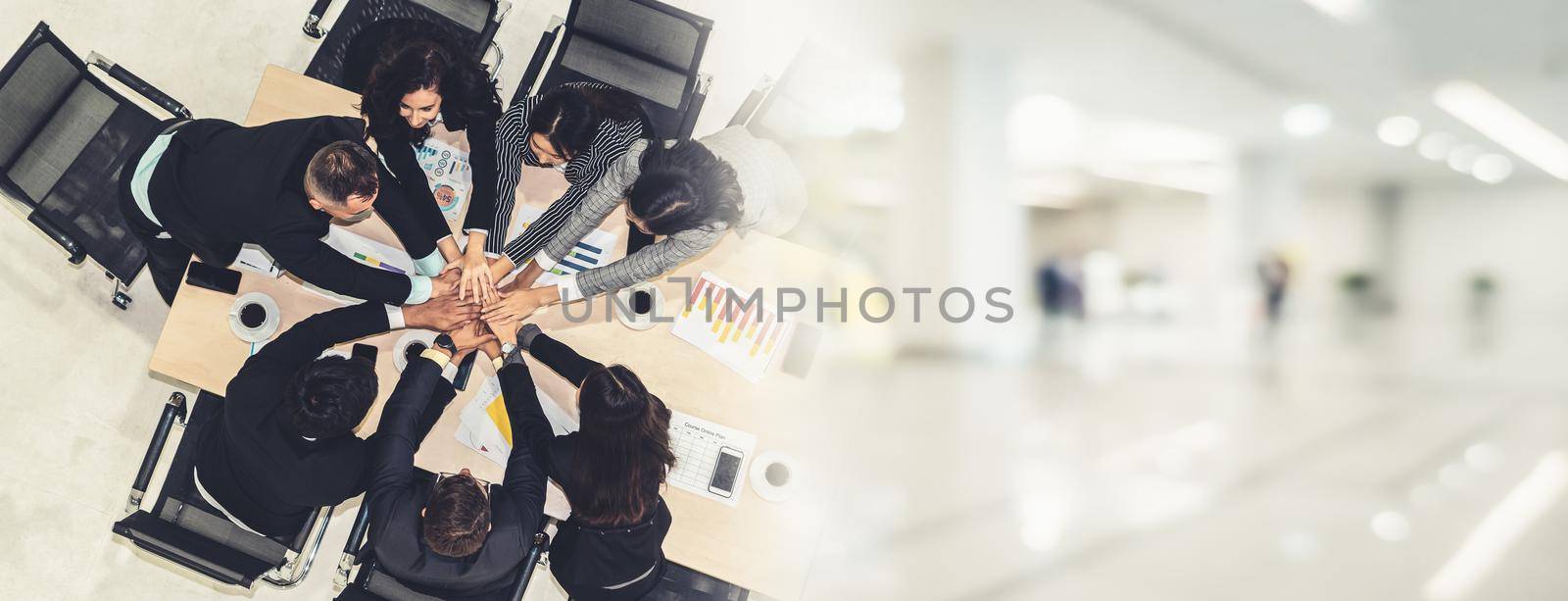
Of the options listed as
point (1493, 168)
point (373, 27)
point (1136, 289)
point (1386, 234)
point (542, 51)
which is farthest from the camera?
point (1386, 234)

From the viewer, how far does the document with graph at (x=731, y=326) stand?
1.51m

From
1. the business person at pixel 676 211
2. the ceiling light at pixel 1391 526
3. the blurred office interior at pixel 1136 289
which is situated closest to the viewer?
the business person at pixel 676 211

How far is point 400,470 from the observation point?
1408mm

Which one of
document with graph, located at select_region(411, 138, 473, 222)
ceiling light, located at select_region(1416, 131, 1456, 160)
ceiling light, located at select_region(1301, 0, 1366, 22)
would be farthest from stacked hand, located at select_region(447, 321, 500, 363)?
ceiling light, located at select_region(1416, 131, 1456, 160)

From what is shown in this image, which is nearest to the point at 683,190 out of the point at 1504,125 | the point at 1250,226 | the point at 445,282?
the point at 445,282

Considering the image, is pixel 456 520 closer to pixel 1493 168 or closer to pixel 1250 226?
A: pixel 1250 226

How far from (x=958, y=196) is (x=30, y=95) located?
3804 millimetres

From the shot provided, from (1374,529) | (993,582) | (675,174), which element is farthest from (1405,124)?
(675,174)

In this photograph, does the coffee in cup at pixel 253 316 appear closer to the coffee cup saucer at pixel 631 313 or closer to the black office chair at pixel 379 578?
the black office chair at pixel 379 578

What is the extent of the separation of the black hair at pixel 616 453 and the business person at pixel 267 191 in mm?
526

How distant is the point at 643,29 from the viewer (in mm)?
1745

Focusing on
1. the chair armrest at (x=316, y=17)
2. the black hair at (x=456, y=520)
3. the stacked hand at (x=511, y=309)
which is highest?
the chair armrest at (x=316, y=17)

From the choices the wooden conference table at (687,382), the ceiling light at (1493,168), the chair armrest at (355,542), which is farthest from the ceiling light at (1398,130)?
the chair armrest at (355,542)

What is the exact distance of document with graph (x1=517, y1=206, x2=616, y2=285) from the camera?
1563 mm
